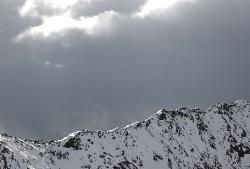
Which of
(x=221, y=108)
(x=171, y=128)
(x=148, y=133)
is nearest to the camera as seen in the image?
(x=148, y=133)

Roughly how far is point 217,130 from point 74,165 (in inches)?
2897

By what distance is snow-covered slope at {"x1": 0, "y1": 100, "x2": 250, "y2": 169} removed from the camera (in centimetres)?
11962

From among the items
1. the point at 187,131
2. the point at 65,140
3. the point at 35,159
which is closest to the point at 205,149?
the point at 187,131

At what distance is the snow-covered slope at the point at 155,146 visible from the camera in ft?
392

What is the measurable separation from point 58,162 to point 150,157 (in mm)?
34332

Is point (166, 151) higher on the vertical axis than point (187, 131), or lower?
lower

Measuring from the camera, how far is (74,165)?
12238cm

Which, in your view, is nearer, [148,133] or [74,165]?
[74,165]

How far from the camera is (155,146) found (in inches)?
6097

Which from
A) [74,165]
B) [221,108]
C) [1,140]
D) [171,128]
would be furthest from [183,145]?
[1,140]

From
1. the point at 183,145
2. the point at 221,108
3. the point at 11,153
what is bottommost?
the point at 11,153

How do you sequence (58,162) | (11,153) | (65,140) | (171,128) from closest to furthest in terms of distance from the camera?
(11,153), (58,162), (65,140), (171,128)

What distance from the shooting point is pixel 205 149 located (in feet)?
559

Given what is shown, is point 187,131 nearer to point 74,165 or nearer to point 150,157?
point 150,157
